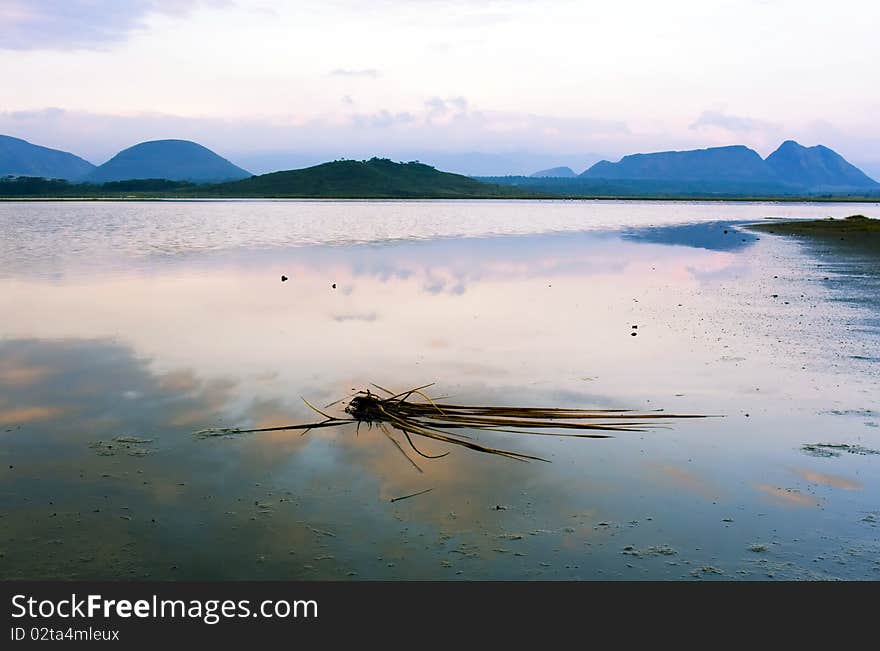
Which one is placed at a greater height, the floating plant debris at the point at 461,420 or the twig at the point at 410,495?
the floating plant debris at the point at 461,420

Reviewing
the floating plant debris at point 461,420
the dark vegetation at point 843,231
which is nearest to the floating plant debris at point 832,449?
the floating plant debris at point 461,420

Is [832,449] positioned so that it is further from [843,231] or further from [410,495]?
[843,231]

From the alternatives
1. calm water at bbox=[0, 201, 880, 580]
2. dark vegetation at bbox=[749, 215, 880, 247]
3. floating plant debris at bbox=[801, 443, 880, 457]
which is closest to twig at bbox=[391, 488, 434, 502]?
calm water at bbox=[0, 201, 880, 580]

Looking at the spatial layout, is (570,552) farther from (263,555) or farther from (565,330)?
(565,330)

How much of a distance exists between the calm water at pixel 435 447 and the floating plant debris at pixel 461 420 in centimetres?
37

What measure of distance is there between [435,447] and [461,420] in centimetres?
115

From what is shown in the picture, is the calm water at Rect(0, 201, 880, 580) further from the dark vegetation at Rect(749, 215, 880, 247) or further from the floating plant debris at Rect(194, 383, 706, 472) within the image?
the dark vegetation at Rect(749, 215, 880, 247)

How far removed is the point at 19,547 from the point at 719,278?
95.9 feet

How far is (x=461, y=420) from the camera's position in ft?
38.6

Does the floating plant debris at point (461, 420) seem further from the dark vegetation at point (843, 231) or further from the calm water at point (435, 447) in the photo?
the dark vegetation at point (843, 231)

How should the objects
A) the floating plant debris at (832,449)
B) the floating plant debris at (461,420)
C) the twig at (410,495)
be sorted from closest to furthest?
the twig at (410,495)
the floating plant debris at (832,449)
the floating plant debris at (461,420)

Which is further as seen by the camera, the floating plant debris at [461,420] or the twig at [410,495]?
the floating plant debris at [461,420]

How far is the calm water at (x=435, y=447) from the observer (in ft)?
24.7

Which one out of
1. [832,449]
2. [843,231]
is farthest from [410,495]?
[843,231]
